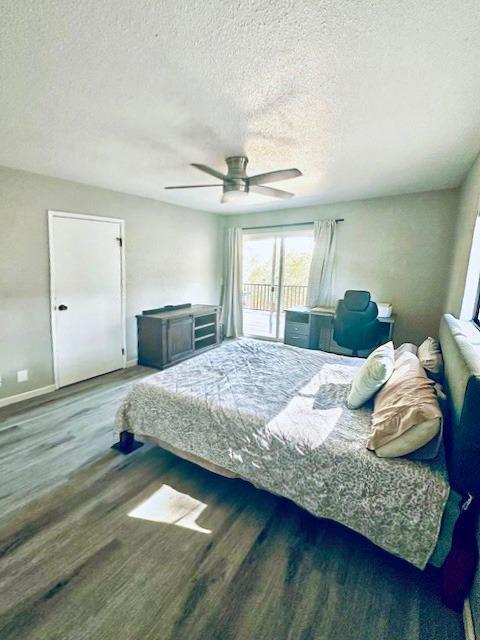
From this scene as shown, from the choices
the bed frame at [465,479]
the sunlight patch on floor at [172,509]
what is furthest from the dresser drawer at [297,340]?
the bed frame at [465,479]

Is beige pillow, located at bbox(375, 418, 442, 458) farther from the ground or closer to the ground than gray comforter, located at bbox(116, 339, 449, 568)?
farther from the ground

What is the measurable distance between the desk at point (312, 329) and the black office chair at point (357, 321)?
584 millimetres

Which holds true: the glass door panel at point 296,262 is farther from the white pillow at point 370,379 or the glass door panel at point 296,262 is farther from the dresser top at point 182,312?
the white pillow at point 370,379

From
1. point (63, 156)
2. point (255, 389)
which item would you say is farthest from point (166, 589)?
point (63, 156)

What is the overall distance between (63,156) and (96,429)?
2.52 meters

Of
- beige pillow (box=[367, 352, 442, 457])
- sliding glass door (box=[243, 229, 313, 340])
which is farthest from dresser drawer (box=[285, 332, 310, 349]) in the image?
beige pillow (box=[367, 352, 442, 457])

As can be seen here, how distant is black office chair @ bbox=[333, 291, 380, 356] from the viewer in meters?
3.69

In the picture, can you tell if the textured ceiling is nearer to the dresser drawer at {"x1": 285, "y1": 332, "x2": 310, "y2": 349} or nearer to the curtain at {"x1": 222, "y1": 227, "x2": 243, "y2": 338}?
the dresser drawer at {"x1": 285, "y1": 332, "x2": 310, "y2": 349}

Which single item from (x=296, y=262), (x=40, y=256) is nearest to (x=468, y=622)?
(x=40, y=256)

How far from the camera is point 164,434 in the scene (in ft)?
7.03

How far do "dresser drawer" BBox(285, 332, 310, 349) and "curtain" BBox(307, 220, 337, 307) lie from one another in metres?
0.61

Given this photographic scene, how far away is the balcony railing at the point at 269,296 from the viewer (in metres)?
5.62

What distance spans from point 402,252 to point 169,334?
11.6 feet

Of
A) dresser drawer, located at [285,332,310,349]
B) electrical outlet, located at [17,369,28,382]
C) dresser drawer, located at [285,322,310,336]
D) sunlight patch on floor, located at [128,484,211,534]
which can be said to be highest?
dresser drawer, located at [285,322,310,336]
